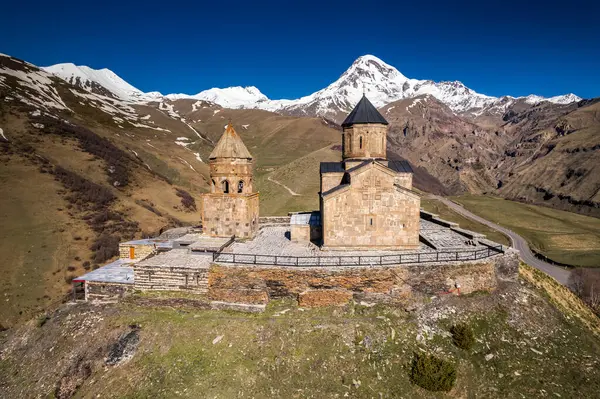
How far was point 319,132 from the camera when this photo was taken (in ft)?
377

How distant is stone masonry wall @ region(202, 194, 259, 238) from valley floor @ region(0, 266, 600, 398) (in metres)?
6.16

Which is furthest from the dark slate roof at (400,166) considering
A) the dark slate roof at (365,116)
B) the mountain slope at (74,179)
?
the mountain slope at (74,179)

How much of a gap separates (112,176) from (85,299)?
39.2 metres

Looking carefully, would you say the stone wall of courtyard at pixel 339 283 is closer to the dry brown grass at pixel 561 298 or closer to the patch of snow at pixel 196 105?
the dry brown grass at pixel 561 298

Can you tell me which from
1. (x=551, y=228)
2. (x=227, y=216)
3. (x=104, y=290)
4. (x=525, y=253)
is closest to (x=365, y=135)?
(x=227, y=216)

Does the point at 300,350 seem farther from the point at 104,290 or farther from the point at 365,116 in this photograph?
the point at 365,116

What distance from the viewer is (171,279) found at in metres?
17.2

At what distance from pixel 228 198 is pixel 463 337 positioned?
49.0ft

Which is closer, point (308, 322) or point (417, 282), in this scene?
point (308, 322)

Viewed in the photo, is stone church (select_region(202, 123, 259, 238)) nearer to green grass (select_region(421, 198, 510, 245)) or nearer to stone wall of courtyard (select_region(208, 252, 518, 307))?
stone wall of courtyard (select_region(208, 252, 518, 307))

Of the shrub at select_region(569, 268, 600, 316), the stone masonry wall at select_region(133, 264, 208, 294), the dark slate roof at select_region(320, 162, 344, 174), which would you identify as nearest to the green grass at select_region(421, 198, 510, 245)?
the shrub at select_region(569, 268, 600, 316)

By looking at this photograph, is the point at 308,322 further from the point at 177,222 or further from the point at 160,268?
the point at 177,222

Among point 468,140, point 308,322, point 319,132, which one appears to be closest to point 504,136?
point 468,140

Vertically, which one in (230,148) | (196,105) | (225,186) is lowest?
(225,186)
